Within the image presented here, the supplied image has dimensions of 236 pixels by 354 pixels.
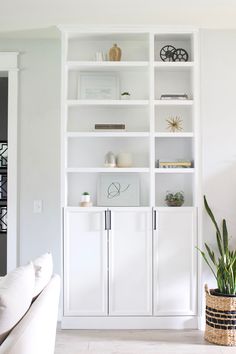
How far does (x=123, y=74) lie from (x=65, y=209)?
1.39 m

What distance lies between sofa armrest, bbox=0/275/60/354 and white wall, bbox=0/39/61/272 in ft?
5.10

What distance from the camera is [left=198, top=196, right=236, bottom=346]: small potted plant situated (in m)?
3.26

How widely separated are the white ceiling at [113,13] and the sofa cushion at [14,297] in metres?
2.16

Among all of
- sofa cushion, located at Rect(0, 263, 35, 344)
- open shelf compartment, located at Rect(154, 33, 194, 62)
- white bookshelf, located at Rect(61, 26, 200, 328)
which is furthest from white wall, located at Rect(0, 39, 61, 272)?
sofa cushion, located at Rect(0, 263, 35, 344)

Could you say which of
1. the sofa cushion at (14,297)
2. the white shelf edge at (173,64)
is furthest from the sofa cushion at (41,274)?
the white shelf edge at (173,64)

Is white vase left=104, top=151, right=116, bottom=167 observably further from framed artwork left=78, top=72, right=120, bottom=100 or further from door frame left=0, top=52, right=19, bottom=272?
door frame left=0, top=52, right=19, bottom=272

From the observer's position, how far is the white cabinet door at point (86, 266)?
3629 millimetres

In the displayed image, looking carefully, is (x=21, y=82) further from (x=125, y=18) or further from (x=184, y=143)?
(x=184, y=143)

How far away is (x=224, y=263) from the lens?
3379 millimetres

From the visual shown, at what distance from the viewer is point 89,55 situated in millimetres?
3975

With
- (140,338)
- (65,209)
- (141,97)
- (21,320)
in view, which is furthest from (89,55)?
(21,320)

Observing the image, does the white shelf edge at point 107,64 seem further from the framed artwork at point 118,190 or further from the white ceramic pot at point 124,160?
the framed artwork at point 118,190

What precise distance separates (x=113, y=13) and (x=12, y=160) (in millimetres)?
1608

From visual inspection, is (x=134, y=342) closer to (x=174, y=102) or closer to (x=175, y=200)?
(x=175, y=200)
